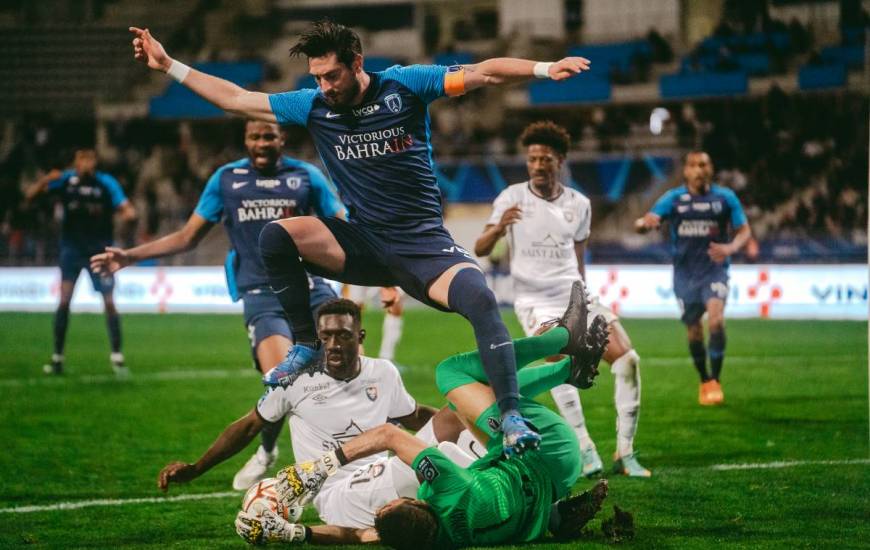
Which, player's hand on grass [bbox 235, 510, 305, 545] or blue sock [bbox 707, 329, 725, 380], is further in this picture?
blue sock [bbox 707, 329, 725, 380]

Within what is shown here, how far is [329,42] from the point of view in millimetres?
5797

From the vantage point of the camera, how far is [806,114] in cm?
2750

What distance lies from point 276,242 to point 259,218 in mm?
2069

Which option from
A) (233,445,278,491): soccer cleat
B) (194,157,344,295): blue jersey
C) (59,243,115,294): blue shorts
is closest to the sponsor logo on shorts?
(233,445,278,491): soccer cleat

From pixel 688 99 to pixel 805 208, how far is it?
5.07 m

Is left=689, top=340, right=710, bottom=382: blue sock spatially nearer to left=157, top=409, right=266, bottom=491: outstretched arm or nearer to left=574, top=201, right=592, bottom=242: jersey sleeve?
left=574, top=201, right=592, bottom=242: jersey sleeve

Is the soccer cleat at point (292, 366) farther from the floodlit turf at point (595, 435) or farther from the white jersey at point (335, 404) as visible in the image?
the floodlit turf at point (595, 435)

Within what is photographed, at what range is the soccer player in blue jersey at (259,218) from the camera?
26.1 feet

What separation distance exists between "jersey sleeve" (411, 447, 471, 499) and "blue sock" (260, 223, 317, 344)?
3.99 feet

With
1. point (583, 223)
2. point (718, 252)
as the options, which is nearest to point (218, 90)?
point (583, 223)

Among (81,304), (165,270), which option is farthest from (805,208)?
(81,304)

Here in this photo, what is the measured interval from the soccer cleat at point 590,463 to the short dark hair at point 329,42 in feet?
11.2

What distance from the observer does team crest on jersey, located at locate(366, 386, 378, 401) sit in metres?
6.74

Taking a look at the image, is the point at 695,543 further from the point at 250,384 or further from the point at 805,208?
the point at 805,208
